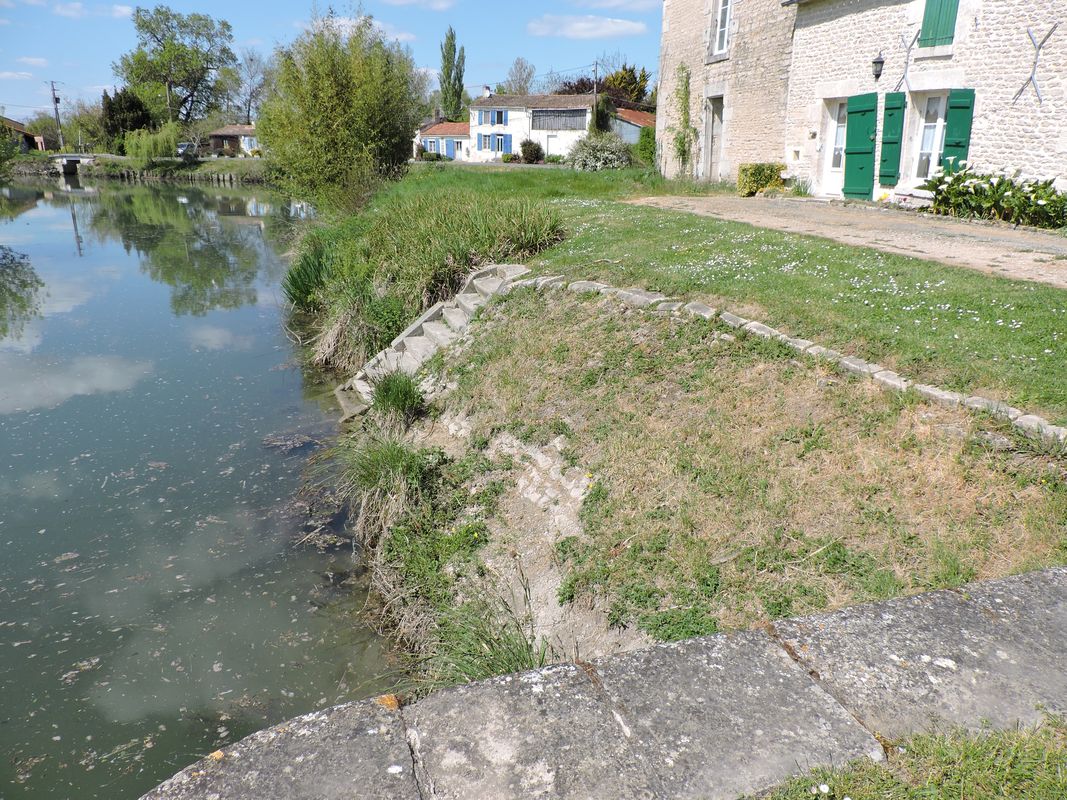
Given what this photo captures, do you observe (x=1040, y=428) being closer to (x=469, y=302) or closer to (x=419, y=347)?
(x=469, y=302)

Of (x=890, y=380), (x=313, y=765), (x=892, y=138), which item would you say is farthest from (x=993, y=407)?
(x=892, y=138)

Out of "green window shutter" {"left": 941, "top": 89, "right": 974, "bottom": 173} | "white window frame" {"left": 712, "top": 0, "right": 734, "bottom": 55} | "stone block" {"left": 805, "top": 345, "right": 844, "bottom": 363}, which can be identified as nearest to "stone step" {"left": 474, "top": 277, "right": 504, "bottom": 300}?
"stone block" {"left": 805, "top": 345, "right": 844, "bottom": 363}

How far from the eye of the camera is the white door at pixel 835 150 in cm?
1472

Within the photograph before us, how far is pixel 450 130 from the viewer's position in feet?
186

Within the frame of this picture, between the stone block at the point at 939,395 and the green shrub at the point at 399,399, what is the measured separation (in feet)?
15.5

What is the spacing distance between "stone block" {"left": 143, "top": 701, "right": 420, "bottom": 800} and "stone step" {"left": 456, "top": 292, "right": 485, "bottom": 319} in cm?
722

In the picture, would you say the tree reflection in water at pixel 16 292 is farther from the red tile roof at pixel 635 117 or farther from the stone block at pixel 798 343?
the red tile roof at pixel 635 117

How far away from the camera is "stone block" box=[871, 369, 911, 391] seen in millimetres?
4832

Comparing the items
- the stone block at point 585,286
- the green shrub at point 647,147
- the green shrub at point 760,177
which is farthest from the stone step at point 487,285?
the green shrub at point 647,147

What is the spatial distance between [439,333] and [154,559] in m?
4.43

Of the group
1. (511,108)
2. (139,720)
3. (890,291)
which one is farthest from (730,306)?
(511,108)

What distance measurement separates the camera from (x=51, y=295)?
1579 cm

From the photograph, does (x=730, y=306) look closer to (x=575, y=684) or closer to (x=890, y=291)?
(x=890, y=291)

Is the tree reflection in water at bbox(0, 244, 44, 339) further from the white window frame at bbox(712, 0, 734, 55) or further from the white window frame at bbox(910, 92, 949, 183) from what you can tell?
the white window frame at bbox(712, 0, 734, 55)
